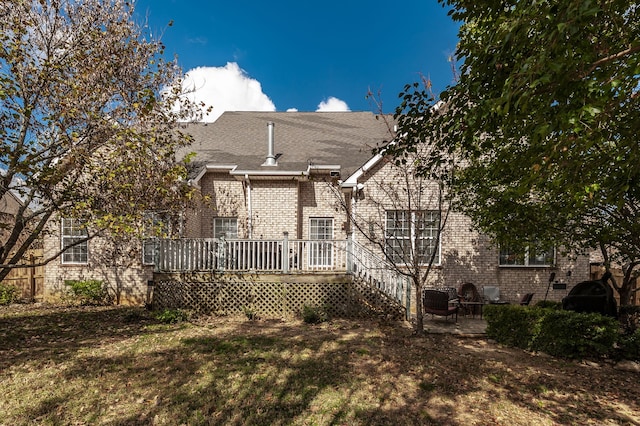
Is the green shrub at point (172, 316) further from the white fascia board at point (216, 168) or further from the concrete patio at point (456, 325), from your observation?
the concrete patio at point (456, 325)

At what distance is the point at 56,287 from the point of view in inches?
467

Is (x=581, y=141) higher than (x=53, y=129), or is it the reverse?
(x=53, y=129)

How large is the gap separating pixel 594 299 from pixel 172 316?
1120cm

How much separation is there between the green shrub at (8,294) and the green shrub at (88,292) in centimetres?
170

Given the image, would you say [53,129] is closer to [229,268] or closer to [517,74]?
[229,268]

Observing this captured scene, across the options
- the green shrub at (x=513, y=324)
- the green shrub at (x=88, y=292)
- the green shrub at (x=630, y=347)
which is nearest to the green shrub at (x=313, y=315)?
the green shrub at (x=513, y=324)

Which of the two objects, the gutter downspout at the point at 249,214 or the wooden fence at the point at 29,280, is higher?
the gutter downspout at the point at 249,214

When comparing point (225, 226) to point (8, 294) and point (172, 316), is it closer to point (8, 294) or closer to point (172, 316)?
point (172, 316)

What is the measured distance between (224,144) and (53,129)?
7456mm

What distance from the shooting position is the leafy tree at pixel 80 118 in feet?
20.4

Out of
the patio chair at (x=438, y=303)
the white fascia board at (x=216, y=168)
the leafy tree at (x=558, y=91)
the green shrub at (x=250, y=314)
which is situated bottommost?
the green shrub at (x=250, y=314)

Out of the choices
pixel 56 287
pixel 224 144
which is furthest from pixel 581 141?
pixel 56 287

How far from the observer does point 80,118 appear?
692 cm

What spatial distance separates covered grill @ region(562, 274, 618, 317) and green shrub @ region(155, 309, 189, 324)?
33.8 feet
